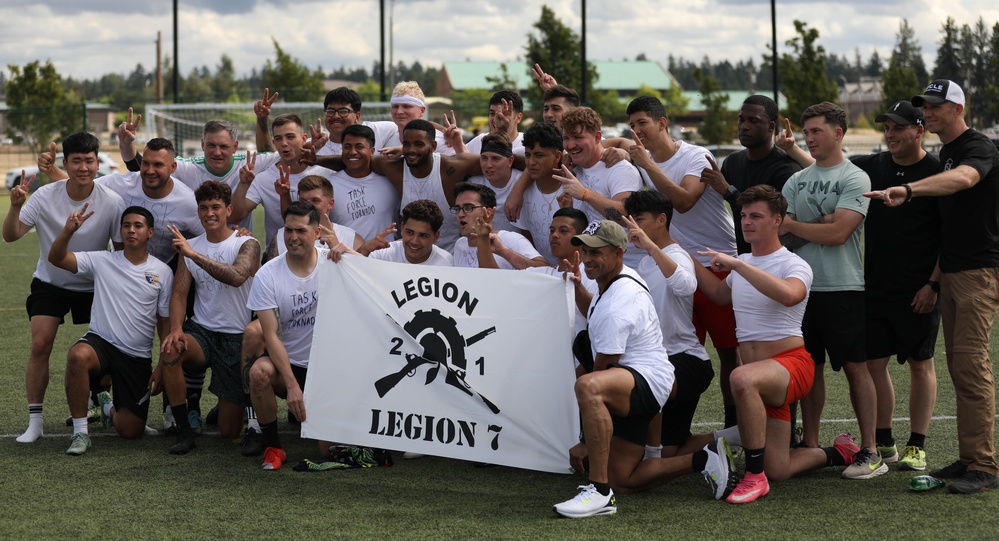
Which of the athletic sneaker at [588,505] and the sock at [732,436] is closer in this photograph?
the athletic sneaker at [588,505]

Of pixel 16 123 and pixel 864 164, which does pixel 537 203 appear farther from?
pixel 16 123

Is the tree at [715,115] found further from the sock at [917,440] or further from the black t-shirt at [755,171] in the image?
the sock at [917,440]

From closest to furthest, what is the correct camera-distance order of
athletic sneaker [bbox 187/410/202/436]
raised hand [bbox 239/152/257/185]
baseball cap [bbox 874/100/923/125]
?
baseball cap [bbox 874/100/923/125] → athletic sneaker [bbox 187/410/202/436] → raised hand [bbox 239/152/257/185]

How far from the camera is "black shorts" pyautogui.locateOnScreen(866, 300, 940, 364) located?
636 cm

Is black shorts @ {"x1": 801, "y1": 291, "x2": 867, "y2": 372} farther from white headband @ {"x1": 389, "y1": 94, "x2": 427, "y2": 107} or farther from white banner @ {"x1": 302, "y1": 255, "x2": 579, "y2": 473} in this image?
white headband @ {"x1": 389, "y1": 94, "x2": 427, "y2": 107}

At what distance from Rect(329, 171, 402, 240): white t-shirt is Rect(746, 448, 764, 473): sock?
331 centimetres

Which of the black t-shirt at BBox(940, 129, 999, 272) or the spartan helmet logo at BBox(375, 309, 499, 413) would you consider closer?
the black t-shirt at BBox(940, 129, 999, 272)

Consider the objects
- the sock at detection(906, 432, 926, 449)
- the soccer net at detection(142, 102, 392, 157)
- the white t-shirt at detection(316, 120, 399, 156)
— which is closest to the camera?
the sock at detection(906, 432, 926, 449)

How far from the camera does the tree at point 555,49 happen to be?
4088 centimetres

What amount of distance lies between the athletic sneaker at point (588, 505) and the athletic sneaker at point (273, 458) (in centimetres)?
194

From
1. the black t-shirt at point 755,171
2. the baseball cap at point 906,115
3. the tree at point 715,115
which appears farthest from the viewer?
Answer: the tree at point 715,115

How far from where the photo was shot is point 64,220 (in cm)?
758

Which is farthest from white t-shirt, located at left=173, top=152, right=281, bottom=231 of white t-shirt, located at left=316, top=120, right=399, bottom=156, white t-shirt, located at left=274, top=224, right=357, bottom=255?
white t-shirt, located at left=274, top=224, right=357, bottom=255

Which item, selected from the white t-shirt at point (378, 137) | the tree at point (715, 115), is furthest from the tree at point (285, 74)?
the white t-shirt at point (378, 137)
